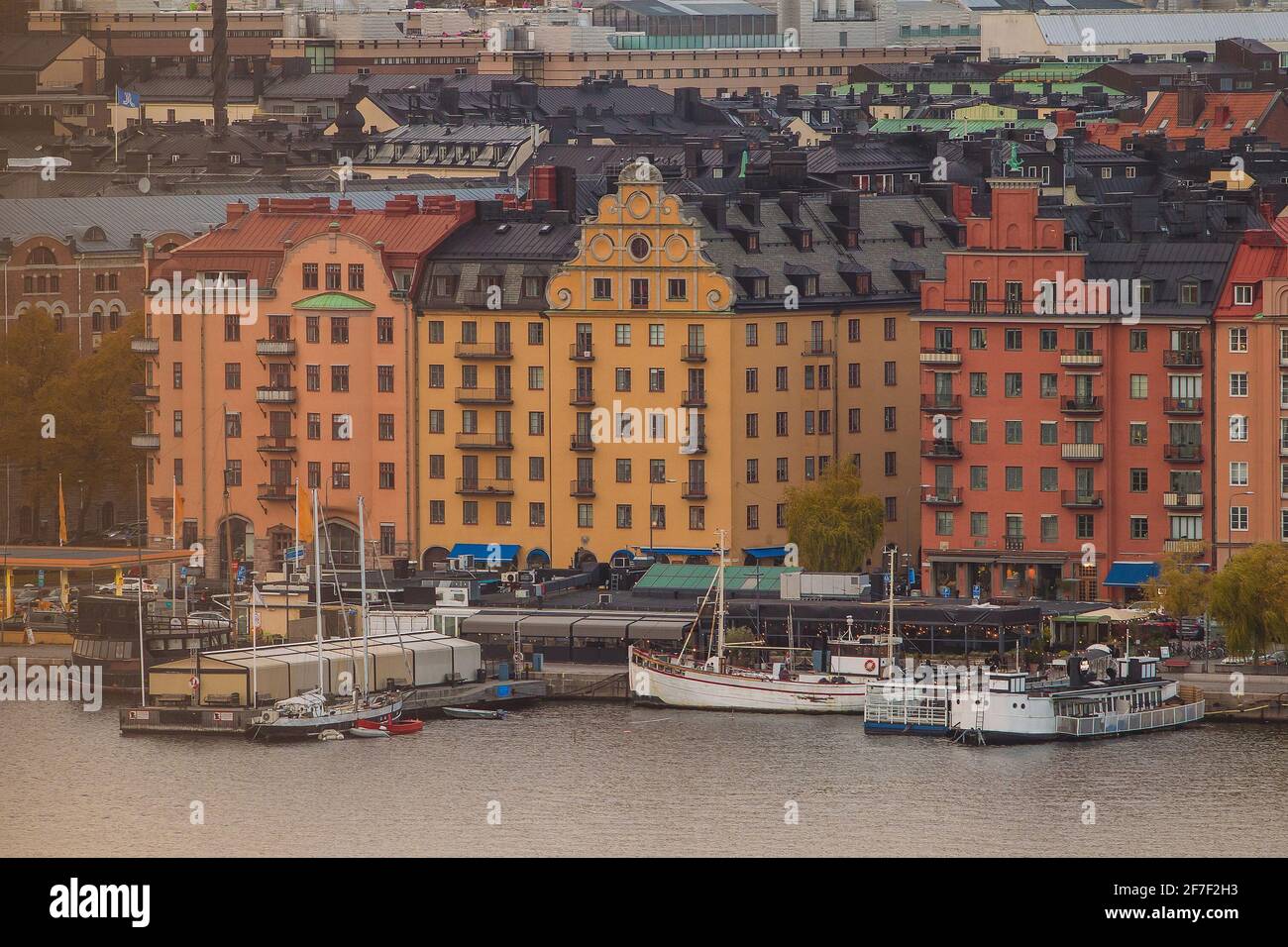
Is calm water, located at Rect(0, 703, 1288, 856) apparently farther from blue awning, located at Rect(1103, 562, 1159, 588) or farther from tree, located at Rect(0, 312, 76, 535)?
tree, located at Rect(0, 312, 76, 535)

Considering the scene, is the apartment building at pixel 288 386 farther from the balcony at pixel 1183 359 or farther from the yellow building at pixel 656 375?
the balcony at pixel 1183 359

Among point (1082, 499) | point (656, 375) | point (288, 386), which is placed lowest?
point (1082, 499)

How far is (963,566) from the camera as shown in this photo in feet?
305

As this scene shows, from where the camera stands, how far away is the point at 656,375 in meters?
96.9

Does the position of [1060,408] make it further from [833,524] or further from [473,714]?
[473,714]

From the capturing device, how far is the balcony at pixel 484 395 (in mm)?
98688

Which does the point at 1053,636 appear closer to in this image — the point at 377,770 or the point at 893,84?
the point at 377,770

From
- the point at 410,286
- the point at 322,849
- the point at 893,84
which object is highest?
the point at 893,84

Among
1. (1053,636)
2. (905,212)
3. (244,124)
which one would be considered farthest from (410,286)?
(244,124)

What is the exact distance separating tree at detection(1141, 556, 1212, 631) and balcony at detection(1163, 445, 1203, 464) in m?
3.88

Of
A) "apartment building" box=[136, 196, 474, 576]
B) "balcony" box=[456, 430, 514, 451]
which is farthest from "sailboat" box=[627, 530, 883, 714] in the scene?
"apartment building" box=[136, 196, 474, 576]

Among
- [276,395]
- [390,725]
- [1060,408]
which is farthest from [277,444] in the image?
[1060,408]

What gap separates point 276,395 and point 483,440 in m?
5.81

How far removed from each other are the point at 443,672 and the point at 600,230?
15.6 m
